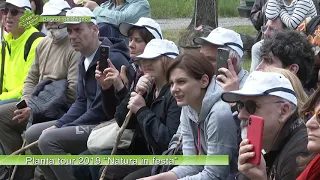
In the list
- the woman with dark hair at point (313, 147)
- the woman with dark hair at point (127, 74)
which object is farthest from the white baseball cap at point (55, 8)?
the woman with dark hair at point (313, 147)

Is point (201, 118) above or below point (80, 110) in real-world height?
above

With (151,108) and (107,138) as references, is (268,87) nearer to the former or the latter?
(151,108)

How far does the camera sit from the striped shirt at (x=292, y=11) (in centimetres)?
750

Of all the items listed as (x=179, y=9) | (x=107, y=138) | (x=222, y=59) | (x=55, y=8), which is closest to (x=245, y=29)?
(x=179, y=9)

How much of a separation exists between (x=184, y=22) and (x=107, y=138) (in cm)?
1327

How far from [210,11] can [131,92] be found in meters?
8.31

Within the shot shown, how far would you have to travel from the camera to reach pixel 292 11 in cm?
767

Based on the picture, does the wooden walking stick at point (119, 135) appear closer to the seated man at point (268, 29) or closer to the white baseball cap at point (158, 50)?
the white baseball cap at point (158, 50)

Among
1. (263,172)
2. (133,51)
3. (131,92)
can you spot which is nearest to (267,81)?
(263,172)

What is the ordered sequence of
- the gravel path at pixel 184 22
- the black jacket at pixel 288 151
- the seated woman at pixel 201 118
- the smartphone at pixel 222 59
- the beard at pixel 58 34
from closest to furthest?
the black jacket at pixel 288 151, the seated woman at pixel 201 118, the smartphone at pixel 222 59, the beard at pixel 58 34, the gravel path at pixel 184 22

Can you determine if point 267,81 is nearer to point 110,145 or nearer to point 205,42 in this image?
point 205,42

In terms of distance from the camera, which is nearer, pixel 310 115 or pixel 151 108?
pixel 310 115

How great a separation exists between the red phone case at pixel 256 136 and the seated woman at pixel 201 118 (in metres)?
1.13

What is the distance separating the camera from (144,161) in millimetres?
5887
